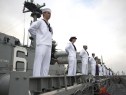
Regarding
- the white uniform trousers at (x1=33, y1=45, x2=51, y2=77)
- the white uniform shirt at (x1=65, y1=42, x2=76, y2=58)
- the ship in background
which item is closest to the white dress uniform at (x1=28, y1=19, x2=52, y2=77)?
the white uniform trousers at (x1=33, y1=45, x2=51, y2=77)

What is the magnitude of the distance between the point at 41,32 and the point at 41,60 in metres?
0.59

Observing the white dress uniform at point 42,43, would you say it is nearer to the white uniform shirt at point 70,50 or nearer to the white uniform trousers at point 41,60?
the white uniform trousers at point 41,60

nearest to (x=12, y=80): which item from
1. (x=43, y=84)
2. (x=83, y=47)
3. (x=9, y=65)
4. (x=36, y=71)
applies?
(x=43, y=84)

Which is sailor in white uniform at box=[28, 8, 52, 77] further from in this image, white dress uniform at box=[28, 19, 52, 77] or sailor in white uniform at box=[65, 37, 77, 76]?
sailor in white uniform at box=[65, 37, 77, 76]

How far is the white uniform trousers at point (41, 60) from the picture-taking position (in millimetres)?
A: 4723

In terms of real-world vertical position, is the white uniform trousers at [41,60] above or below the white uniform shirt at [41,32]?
below

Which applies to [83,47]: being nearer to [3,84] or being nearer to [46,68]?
[46,68]

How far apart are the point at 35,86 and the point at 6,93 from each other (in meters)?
1.25

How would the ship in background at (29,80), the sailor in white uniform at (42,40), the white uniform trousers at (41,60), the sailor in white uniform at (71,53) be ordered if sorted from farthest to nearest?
the sailor in white uniform at (71,53) → the sailor in white uniform at (42,40) → the white uniform trousers at (41,60) → the ship in background at (29,80)

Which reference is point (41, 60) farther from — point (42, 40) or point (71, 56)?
point (71, 56)

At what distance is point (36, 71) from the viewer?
470 cm

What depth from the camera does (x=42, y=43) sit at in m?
4.89

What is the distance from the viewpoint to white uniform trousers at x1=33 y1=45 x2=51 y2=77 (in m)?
4.72

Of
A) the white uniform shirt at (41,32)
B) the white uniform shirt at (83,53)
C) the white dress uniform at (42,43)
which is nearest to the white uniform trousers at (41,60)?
the white dress uniform at (42,43)
